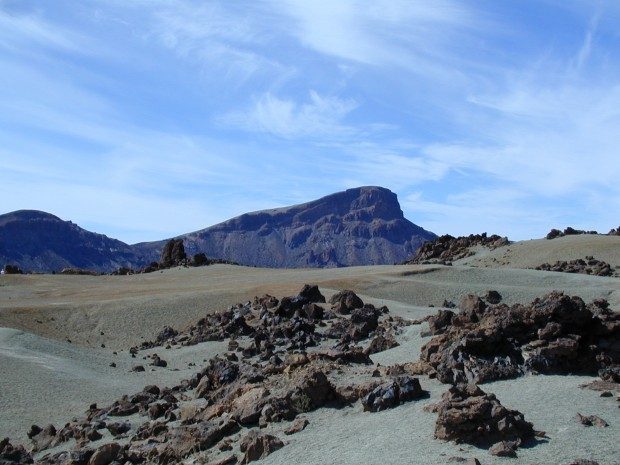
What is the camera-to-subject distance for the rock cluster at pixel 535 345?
1266 centimetres

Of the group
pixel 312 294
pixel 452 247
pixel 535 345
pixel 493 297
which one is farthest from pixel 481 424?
pixel 452 247

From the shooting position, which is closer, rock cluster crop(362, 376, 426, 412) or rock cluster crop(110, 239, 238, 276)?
rock cluster crop(362, 376, 426, 412)

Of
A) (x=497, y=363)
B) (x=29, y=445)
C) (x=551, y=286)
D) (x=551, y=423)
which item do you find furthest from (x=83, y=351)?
(x=551, y=286)

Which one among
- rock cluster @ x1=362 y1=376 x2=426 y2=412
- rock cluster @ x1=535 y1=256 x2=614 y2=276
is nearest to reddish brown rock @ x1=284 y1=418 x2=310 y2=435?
Answer: rock cluster @ x1=362 y1=376 x2=426 y2=412

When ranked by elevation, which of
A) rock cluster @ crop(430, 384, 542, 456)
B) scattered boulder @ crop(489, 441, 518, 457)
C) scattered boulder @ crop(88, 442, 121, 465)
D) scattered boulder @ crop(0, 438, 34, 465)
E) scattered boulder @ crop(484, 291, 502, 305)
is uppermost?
scattered boulder @ crop(484, 291, 502, 305)

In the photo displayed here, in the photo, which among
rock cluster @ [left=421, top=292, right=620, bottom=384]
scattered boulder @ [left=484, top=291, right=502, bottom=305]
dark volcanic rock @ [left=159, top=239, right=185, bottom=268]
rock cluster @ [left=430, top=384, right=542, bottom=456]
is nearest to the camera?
rock cluster @ [left=430, top=384, right=542, bottom=456]

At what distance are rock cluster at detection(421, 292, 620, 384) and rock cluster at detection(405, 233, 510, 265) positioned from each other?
49.5 meters

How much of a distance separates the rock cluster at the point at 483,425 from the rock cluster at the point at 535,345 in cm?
294

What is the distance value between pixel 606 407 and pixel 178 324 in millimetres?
25525

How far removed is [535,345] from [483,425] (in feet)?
13.2

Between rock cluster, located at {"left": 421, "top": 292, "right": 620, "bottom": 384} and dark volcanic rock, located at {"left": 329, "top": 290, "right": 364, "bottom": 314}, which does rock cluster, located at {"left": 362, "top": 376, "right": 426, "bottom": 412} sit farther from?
dark volcanic rock, located at {"left": 329, "top": 290, "right": 364, "bottom": 314}

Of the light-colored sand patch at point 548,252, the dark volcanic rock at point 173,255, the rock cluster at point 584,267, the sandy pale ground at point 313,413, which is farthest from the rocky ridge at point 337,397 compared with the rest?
the dark volcanic rock at point 173,255

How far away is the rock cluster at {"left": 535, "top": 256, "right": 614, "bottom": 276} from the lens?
4712 cm

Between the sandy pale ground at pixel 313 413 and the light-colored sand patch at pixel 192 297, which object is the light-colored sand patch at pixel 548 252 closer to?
the sandy pale ground at pixel 313 413
